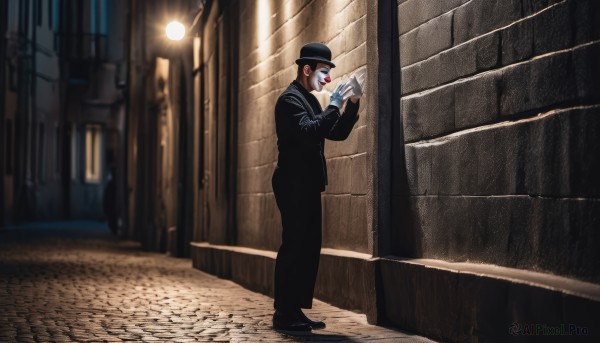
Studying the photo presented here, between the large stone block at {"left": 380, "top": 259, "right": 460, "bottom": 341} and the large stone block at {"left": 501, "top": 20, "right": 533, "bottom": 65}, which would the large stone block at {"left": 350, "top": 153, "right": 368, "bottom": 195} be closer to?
the large stone block at {"left": 380, "top": 259, "right": 460, "bottom": 341}

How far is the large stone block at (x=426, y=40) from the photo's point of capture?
699cm

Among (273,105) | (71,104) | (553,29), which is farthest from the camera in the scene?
(71,104)

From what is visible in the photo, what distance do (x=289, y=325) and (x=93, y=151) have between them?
40453 millimetres

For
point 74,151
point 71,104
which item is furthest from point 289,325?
point 71,104

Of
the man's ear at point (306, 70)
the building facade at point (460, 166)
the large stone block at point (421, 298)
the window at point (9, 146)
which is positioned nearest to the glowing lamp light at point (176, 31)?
the building facade at point (460, 166)

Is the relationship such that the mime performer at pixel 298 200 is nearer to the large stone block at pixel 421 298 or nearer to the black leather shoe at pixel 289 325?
the black leather shoe at pixel 289 325

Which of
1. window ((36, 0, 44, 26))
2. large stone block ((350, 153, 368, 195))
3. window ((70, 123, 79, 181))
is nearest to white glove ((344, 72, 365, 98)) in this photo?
large stone block ((350, 153, 368, 195))

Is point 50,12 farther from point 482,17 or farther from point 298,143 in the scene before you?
point 482,17

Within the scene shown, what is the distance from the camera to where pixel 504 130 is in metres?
6.03

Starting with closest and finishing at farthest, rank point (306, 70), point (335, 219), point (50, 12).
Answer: point (306, 70), point (335, 219), point (50, 12)

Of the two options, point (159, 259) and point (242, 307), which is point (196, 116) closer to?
point (159, 259)

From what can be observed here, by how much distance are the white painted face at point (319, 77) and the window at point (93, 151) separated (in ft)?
129

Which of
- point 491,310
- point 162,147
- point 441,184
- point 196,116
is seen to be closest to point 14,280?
point 196,116

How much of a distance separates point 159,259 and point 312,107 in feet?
33.6
